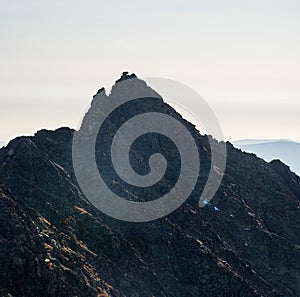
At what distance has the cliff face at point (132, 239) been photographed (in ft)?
281

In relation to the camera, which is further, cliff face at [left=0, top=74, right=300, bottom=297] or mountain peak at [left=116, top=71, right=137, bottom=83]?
mountain peak at [left=116, top=71, right=137, bottom=83]

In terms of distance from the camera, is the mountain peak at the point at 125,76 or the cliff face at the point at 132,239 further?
the mountain peak at the point at 125,76

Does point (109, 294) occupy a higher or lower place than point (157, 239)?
lower

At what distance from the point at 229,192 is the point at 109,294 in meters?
55.0

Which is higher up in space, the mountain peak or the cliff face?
the mountain peak

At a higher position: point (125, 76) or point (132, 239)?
point (125, 76)

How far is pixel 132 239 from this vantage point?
105 m

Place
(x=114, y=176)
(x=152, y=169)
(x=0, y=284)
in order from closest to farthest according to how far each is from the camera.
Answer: (x=0, y=284) < (x=114, y=176) < (x=152, y=169)

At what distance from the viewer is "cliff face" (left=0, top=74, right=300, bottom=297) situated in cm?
8563

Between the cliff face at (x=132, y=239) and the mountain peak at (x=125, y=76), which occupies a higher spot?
the mountain peak at (x=125, y=76)

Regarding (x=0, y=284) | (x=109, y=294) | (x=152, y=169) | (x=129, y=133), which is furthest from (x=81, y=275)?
(x=129, y=133)

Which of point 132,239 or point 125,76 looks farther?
point 125,76

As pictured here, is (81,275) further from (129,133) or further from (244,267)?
(129,133)

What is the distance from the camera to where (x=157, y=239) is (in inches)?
4235
